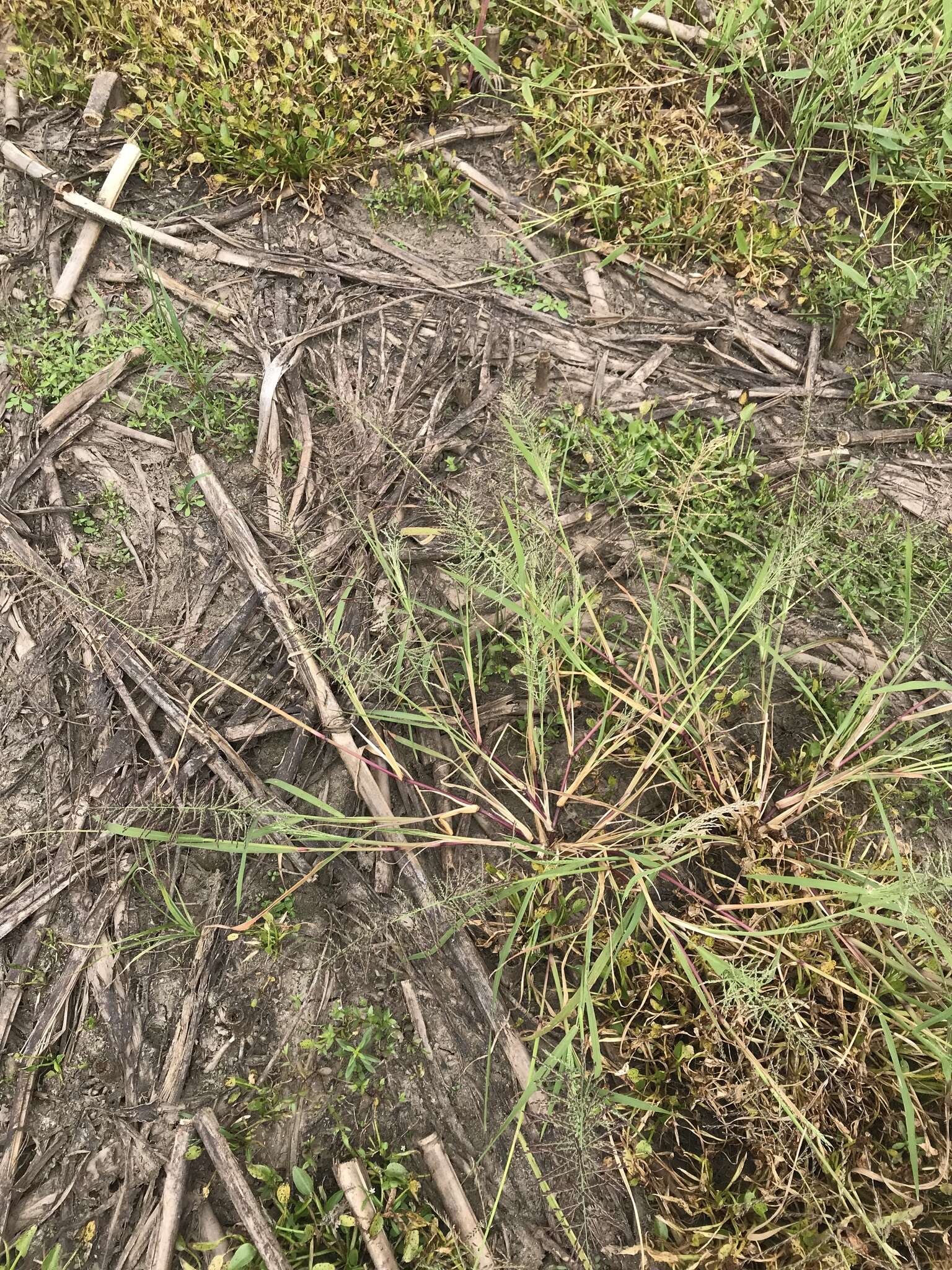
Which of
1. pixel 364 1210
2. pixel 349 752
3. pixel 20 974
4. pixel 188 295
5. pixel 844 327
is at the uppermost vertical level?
pixel 188 295

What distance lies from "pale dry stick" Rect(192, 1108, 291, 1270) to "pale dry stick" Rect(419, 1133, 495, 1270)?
1.20 ft

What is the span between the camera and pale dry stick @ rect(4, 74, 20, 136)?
301cm

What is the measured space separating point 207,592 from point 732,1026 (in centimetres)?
193

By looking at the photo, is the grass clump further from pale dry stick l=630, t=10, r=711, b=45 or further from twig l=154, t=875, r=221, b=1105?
twig l=154, t=875, r=221, b=1105

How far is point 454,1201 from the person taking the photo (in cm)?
176

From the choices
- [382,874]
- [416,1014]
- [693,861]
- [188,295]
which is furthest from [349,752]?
[188,295]

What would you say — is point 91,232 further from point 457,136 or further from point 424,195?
point 457,136

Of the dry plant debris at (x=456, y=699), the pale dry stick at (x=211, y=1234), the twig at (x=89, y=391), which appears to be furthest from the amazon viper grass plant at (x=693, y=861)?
the twig at (x=89, y=391)

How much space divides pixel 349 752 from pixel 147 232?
2.23m

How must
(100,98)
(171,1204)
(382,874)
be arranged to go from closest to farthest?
(171,1204)
(382,874)
(100,98)

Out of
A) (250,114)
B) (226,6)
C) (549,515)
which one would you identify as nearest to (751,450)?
(549,515)

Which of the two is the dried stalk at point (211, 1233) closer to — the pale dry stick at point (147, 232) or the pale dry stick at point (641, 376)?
the pale dry stick at point (641, 376)

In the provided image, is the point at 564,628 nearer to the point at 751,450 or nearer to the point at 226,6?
the point at 751,450

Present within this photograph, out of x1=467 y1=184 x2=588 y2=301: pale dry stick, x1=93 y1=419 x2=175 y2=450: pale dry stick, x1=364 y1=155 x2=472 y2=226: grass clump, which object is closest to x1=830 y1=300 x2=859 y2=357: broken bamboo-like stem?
x1=467 y1=184 x2=588 y2=301: pale dry stick
